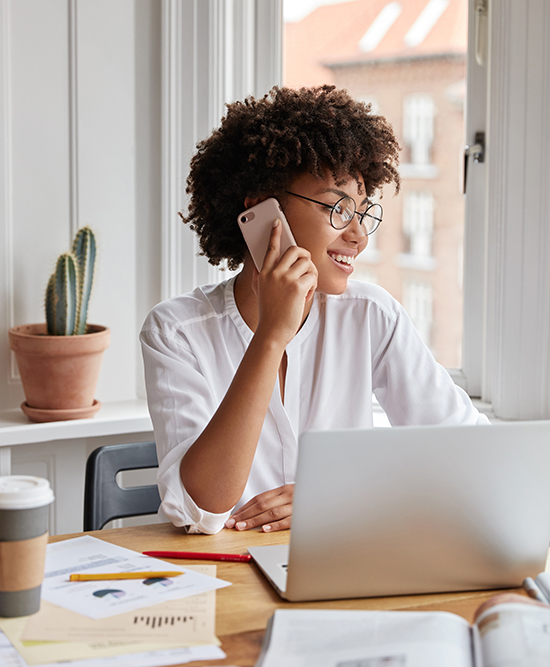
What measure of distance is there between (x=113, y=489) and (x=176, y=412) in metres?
0.29

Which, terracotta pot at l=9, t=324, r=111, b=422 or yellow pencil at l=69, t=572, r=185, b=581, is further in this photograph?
terracotta pot at l=9, t=324, r=111, b=422

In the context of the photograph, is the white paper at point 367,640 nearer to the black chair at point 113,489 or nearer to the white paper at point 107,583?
the white paper at point 107,583

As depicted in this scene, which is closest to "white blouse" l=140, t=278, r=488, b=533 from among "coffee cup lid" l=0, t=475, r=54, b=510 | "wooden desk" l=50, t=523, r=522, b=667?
"wooden desk" l=50, t=523, r=522, b=667

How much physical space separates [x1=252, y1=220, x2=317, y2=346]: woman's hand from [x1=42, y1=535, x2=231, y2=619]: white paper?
463mm

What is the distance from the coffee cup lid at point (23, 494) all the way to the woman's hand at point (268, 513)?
425 millimetres

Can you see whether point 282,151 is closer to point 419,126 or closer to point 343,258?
point 343,258

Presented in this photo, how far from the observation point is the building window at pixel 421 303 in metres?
2.29

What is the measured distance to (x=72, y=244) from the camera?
205 cm

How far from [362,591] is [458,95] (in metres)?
1.74

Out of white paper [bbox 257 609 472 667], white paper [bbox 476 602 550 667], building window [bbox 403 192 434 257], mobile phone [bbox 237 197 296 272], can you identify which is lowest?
white paper [bbox 257 609 472 667]

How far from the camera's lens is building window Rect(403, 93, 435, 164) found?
2207mm

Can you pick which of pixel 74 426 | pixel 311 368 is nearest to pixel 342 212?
pixel 311 368

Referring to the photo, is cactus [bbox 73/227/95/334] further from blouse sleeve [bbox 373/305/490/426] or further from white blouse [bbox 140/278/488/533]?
blouse sleeve [bbox 373/305/490/426]

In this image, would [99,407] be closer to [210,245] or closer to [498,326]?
[210,245]
